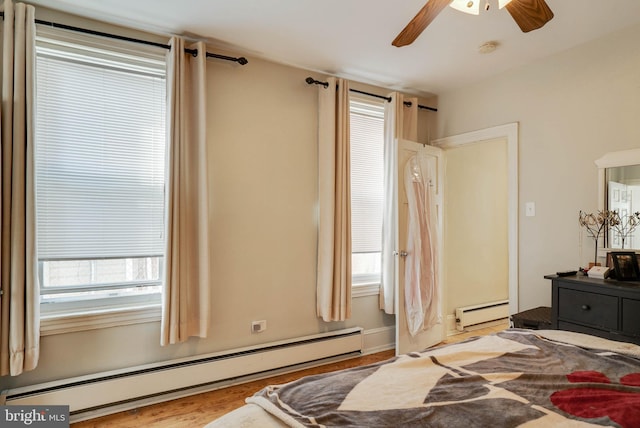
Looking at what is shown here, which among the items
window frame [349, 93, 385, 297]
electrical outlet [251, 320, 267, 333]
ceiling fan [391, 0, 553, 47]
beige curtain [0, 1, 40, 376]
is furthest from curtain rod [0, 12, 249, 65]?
electrical outlet [251, 320, 267, 333]

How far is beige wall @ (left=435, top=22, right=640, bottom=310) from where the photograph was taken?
7.95 feet

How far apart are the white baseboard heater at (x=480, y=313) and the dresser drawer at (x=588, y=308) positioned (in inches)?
73.5

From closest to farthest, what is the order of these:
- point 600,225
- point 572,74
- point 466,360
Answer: point 466,360
point 600,225
point 572,74

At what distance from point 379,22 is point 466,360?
2040mm

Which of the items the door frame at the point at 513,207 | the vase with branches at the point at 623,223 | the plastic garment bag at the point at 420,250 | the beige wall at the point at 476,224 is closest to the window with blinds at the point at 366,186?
the plastic garment bag at the point at 420,250

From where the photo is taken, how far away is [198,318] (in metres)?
2.55

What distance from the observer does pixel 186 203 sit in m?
2.48

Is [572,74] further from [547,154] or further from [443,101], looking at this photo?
[443,101]

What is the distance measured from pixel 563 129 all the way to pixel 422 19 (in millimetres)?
1725

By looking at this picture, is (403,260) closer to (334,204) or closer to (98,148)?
(334,204)

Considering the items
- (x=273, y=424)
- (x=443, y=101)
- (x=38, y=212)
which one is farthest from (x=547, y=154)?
(x=38, y=212)

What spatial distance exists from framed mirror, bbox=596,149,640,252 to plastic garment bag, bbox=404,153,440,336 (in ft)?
4.01
